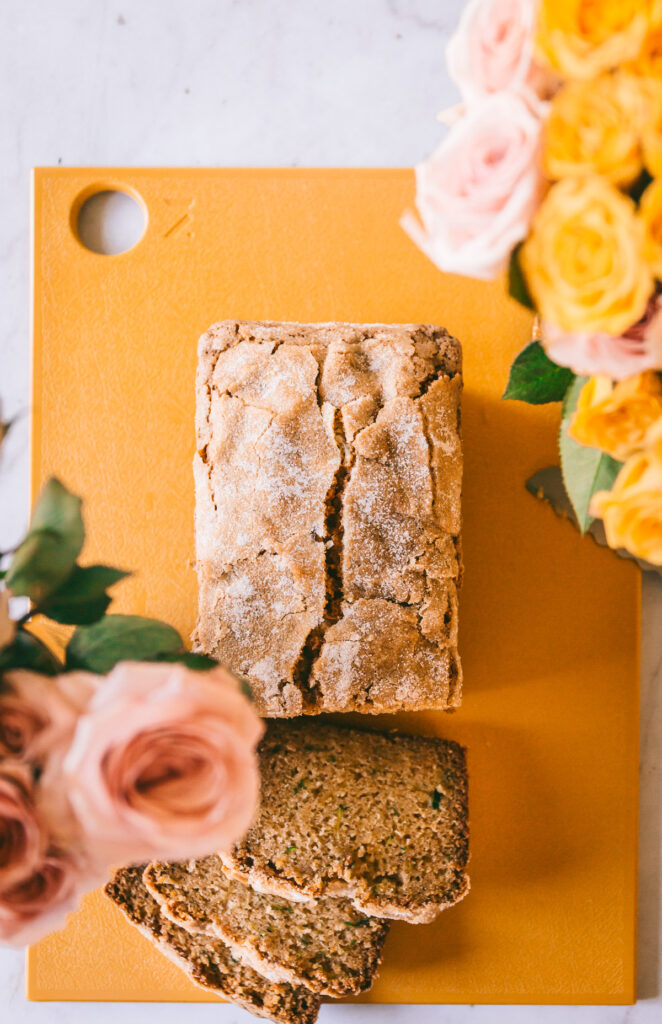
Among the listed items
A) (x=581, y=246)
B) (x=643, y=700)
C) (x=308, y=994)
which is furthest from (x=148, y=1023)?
(x=581, y=246)

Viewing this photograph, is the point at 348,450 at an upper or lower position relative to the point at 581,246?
lower

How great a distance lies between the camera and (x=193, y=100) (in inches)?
70.3

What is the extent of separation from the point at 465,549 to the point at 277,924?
2.52 feet

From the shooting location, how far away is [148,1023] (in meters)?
1.76

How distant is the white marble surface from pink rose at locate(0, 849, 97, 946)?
103 centimetres

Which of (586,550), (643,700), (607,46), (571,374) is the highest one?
(607,46)

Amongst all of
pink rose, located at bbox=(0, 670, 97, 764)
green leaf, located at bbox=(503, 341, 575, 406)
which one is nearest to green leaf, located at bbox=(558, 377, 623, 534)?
green leaf, located at bbox=(503, 341, 575, 406)

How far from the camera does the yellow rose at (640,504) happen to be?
2.76ft

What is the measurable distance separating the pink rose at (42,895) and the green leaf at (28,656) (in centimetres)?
21

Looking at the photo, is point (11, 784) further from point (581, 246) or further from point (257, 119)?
point (257, 119)

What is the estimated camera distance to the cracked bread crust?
1394 millimetres

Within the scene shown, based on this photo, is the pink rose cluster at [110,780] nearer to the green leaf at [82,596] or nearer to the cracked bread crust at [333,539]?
the green leaf at [82,596]

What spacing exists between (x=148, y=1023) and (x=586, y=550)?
50.8 inches

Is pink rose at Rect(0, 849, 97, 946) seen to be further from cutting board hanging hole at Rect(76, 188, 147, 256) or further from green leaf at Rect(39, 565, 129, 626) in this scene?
cutting board hanging hole at Rect(76, 188, 147, 256)
